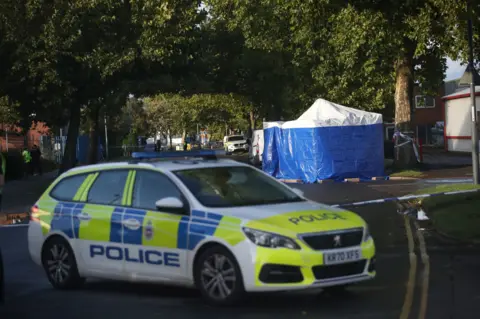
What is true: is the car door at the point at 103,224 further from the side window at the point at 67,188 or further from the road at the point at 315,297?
the road at the point at 315,297

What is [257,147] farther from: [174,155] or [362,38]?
[174,155]

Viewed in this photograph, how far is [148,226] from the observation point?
8.94 m

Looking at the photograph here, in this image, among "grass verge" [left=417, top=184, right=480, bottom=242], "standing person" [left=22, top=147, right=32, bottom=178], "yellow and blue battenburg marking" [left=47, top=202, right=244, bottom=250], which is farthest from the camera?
"standing person" [left=22, top=147, right=32, bottom=178]

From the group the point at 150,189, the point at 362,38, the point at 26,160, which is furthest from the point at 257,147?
the point at 150,189

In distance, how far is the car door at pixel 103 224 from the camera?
930 cm

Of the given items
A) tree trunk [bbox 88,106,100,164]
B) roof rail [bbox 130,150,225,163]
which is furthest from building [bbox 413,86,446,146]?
roof rail [bbox 130,150,225,163]

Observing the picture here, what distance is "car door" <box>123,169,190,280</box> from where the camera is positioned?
8633 mm

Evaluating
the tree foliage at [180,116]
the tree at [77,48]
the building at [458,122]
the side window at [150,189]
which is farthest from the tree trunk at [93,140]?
the tree foliage at [180,116]

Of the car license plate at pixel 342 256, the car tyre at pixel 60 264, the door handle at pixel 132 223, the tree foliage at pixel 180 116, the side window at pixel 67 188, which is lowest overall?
the car tyre at pixel 60 264

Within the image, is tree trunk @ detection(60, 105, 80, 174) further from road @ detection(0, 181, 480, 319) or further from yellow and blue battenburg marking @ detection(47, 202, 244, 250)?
yellow and blue battenburg marking @ detection(47, 202, 244, 250)

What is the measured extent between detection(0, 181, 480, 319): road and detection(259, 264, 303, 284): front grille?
1.14 ft

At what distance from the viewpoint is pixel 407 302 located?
8.56m

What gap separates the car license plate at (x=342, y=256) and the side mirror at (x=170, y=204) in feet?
5.40

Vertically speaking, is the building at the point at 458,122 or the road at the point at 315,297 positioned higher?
the building at the point at 458,122
